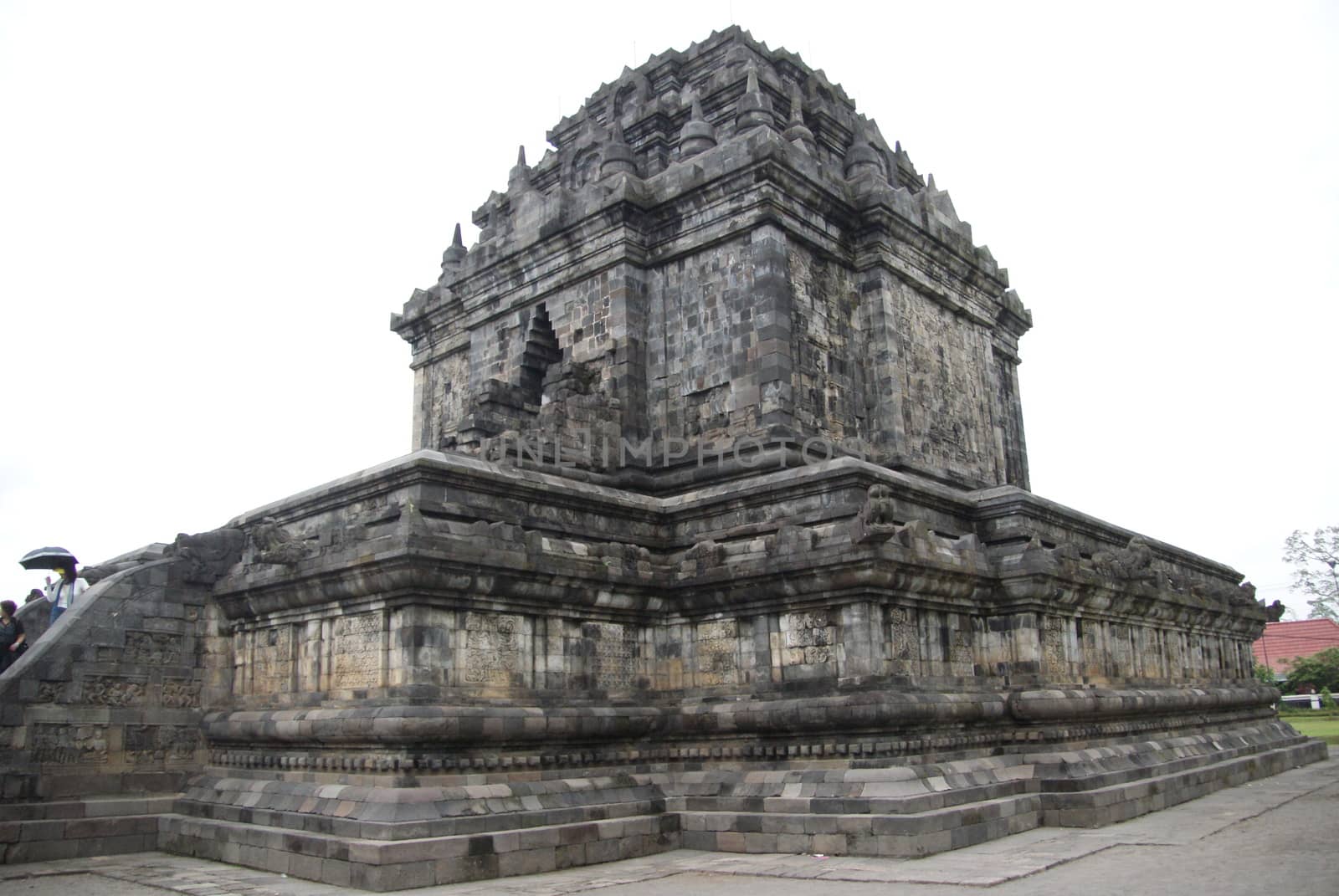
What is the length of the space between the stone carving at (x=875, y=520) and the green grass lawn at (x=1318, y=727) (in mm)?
20151

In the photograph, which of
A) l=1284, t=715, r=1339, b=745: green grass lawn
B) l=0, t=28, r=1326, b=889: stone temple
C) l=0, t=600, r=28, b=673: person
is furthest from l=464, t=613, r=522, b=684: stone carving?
l=1284, t=715, r=1339, b=745: green grass lawn

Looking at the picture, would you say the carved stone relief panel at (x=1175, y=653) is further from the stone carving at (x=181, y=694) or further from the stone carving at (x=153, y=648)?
the stone carving at (x=153, y=648)

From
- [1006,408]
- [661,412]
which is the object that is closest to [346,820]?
[661,412]

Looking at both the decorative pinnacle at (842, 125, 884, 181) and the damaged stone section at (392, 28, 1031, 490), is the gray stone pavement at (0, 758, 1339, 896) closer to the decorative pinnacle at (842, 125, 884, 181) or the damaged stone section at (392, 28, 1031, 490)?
the damaged stone section at (392, 28, 1031, 490)

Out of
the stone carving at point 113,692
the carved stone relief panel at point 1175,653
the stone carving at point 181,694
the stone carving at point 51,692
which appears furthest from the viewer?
the carved stone relief panel at point 1175,653

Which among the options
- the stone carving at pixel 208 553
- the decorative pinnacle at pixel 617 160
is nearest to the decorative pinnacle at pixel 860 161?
the decorative pinnacle at pixel 617 160

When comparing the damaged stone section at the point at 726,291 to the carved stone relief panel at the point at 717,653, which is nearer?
the carved stone relief panel at the point at 717,653

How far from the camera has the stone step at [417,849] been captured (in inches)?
447

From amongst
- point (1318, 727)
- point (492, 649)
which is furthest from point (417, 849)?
point (1318, 727)

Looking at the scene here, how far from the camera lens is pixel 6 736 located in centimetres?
1400

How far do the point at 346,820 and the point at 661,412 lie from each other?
8.99 metres

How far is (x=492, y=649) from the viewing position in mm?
13688

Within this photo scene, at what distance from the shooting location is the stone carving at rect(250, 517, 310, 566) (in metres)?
14.5

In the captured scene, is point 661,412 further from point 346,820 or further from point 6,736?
point 6,736
